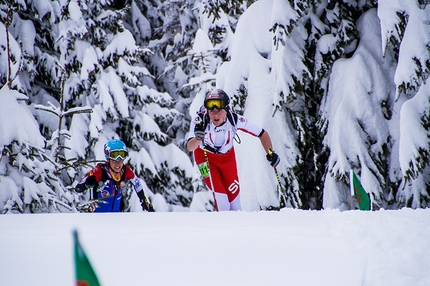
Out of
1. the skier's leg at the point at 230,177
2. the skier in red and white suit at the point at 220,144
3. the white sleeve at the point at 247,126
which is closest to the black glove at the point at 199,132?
the skier in red and white suit at the point at 220,144

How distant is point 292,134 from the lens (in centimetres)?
725

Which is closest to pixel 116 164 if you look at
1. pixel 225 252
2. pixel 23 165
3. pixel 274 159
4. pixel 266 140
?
pixel 23 165

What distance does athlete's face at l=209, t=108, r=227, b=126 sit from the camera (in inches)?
231

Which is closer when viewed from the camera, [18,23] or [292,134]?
[292,134]

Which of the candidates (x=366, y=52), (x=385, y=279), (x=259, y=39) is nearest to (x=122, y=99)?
(x=259, y=39)

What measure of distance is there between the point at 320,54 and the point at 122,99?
6.89 m

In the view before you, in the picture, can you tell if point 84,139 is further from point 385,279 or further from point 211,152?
point 385,279

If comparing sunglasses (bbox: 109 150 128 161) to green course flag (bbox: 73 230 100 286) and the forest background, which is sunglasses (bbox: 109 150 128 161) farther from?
green course flag (bbox: 73 230 100 286)

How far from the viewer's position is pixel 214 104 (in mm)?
5809

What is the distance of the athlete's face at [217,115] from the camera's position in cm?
587

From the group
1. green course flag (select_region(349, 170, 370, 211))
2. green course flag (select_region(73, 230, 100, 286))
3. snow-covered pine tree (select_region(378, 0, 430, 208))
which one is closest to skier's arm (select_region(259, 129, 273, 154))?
green course flag (select_region(349, 170, 370, 211))

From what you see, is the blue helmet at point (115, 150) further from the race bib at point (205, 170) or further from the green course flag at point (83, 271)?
the green course flag at point (83, 271)

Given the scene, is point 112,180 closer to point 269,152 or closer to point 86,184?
point 86,184

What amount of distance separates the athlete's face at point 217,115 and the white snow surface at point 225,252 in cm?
269
